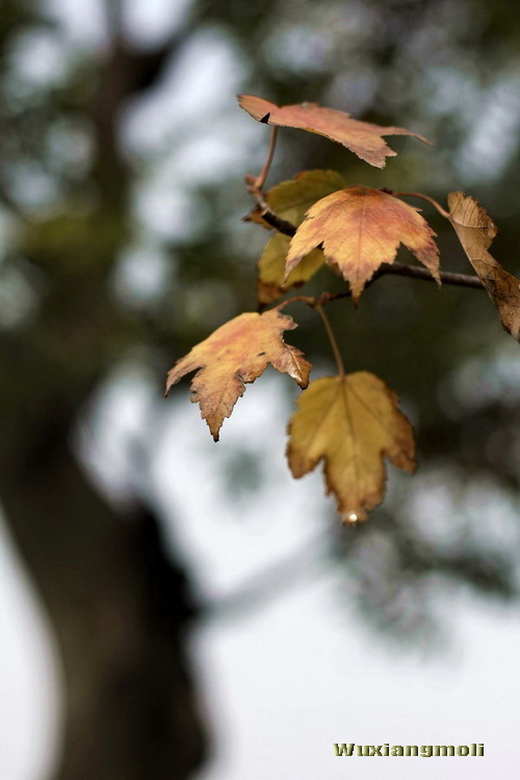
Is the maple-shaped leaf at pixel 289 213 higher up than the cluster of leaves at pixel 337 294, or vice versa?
the maple-shaped leaf at pixel 289 213

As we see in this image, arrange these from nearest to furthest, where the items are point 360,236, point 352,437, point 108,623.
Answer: point 360,236, point 352,437, point 108,623

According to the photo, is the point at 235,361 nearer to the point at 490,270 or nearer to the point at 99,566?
the point at 490,270

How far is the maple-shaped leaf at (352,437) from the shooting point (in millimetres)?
521

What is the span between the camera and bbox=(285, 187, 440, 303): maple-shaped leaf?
0.42 meters

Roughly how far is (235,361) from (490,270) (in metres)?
0.12

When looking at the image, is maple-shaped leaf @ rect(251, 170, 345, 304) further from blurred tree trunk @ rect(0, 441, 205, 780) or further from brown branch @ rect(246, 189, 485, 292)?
blurred tree trunk @ rect(0, 441, 205, 780)

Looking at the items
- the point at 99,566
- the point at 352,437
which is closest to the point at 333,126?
the point at 352,437

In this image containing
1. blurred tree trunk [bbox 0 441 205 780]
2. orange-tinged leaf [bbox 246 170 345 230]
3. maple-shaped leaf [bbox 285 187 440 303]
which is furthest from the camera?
blurred tree trunk [bbox 0 441 205 780]

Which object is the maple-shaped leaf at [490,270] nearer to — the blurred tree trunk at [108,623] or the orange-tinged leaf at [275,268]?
the orange-tinged leaf at [275,268]

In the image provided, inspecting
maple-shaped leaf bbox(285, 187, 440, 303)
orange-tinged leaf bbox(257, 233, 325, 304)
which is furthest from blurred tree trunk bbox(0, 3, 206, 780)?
maple-shaped leaf bbox(285, 187, 440, 303)

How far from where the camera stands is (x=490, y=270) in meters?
0.44

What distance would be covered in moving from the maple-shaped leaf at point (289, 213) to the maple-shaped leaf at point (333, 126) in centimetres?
3

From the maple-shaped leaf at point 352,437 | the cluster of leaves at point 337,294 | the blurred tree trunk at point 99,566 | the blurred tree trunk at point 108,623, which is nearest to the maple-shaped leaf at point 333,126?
the cluster of leaves at point 337,294

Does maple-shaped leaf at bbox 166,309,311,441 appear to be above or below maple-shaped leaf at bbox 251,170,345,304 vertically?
below
